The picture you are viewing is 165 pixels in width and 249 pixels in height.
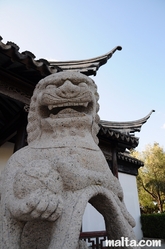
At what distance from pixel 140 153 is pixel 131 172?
5.59 metres

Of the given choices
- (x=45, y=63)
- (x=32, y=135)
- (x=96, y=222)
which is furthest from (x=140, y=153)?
(x=32, y=135)

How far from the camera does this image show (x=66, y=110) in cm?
160

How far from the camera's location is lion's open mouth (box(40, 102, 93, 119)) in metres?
1.59

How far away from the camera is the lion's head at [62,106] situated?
1.56 m

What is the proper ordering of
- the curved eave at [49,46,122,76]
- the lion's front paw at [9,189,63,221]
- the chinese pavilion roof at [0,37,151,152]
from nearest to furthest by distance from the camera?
the lion's front paw at [9,189,63,221] < the chinese pavilion roof at [0,37,151,152] < the curved eave at [49,46,122,76]

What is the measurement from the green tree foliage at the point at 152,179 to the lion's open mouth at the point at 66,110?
10.5 meters

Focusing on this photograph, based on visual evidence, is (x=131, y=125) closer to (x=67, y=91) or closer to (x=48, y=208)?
(x=67, y=91)

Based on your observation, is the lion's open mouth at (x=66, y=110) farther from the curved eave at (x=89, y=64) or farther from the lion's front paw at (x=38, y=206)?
the curved eave at (x=89, y=64)

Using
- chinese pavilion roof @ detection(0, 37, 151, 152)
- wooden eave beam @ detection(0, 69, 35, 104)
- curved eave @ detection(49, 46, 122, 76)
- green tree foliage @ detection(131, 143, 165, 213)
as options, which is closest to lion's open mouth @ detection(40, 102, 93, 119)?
chinese pavilion roof @ detection(0, 37, 151, 152)

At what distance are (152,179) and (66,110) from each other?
35.6 ft

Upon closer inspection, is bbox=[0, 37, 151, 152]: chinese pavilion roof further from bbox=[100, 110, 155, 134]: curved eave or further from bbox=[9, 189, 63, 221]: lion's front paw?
bbox=[100, 110, 155, 134]: curved eave

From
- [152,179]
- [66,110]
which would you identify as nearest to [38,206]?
[66,110]

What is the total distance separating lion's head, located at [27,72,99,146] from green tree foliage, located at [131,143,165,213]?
34.5 feet

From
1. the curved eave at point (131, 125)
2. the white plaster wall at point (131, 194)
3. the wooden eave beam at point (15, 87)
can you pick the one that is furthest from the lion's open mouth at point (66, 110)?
the white plaster wall at point (131, 194)
